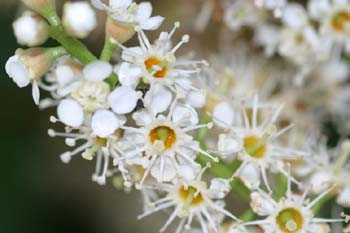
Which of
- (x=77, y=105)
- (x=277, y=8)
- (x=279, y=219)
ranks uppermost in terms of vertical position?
(x=277, y=8)

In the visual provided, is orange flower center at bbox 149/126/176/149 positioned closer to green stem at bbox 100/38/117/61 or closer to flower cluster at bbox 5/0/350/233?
flower cluster at bbox 5/0/350/233

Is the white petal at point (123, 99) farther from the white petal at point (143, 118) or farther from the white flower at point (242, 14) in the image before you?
the white flower at point (242, 14)

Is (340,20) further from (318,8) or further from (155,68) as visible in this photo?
(155,68)

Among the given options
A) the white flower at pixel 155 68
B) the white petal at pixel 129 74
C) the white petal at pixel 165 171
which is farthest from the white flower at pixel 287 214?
the white petal at pixel 129 74

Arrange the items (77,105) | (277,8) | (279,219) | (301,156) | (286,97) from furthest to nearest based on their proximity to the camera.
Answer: (286,97) < (277,8) < (301,156) < (279,219) < (77,105)

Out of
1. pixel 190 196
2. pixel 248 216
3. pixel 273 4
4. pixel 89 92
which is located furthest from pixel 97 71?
pixel 273 4

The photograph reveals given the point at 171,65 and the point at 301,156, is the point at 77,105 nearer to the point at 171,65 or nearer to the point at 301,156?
the point at 171,65

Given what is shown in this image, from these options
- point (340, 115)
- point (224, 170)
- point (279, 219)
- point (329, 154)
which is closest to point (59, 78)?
point (224, 170)

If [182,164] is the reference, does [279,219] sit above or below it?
below
